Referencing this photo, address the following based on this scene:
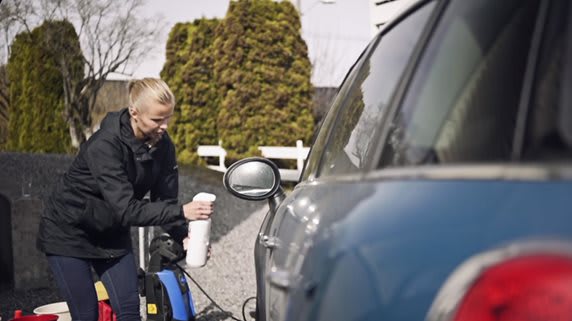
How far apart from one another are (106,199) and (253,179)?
3.05 ft

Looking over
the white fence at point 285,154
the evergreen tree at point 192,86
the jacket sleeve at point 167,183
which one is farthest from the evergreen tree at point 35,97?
the jacket sleeve at point 167,183

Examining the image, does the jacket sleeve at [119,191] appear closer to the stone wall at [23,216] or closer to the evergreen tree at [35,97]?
the stone wall at [23,216]

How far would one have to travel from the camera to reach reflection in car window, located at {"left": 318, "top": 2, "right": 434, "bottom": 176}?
6.21ft

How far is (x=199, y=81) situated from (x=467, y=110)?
761 inches

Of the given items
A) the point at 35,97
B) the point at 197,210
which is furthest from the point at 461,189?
the point at 35,97

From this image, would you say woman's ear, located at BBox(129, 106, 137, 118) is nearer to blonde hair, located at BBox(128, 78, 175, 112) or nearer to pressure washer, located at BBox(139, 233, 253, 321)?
blonde hair, located at BBox(128, 78, 175, 112)

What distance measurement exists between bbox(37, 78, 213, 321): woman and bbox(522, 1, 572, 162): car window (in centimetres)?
303

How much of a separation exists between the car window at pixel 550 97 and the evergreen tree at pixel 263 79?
17.9 m

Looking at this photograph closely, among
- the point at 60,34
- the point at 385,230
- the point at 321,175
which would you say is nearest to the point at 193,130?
the point at 60,34

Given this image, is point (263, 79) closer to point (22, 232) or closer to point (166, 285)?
point (22, 232)

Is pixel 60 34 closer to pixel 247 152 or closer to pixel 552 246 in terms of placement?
pixel 247 152

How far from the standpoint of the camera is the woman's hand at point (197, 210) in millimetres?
4102

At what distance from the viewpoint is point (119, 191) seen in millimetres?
4020

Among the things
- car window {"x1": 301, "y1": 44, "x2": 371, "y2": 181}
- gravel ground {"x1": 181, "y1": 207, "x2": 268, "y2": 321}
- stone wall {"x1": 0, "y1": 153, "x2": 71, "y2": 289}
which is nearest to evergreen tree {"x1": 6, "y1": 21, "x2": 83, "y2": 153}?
gravel ground {"x1": 181, "y1": 207, "x2": 268, "y2": 321}
